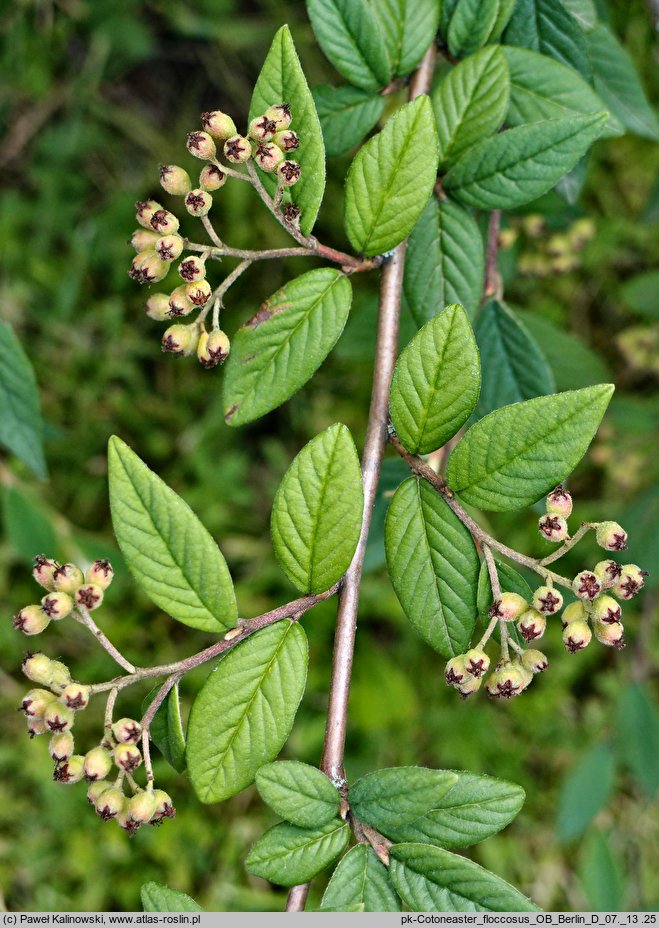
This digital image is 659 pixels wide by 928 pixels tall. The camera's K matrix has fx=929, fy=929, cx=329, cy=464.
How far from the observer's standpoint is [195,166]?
3.17 metres

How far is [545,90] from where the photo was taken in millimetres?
1578

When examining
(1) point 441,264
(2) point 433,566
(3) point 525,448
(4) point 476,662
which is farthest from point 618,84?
(4) point 476,662

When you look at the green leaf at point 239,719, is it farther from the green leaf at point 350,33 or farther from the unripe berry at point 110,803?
the green leaf at point 350,33

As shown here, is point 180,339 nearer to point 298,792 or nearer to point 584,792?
point 298,792

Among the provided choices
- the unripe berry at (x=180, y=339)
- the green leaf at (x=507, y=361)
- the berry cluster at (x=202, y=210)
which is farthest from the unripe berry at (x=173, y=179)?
the green leaf at (x=507, y=361)

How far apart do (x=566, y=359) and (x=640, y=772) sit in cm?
134

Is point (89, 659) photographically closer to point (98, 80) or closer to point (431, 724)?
point (431, 724)

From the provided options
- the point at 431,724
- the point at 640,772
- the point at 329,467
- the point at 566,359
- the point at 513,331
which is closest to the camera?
the point at 329,467

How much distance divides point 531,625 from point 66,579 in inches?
25.6

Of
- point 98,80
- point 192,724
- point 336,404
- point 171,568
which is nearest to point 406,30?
point 171,568

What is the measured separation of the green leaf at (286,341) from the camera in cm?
140

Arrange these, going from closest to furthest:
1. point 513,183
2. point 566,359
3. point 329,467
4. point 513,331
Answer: point 329,467
point 513,183
point 513,331
point 566,359

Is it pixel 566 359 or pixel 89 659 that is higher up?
pixel 566 359

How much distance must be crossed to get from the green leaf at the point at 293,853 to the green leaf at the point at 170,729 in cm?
16
